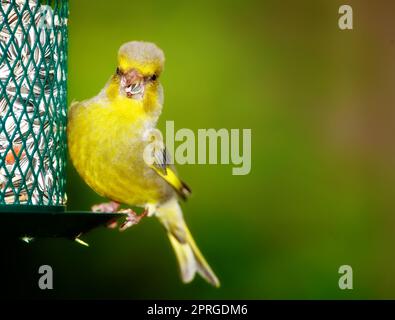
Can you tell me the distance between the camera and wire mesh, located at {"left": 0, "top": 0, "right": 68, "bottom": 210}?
444cm

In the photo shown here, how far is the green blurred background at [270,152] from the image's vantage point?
6703 millimetres

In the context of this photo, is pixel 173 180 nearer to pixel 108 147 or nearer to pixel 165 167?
pixel 165 167

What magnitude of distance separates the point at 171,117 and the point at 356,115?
124cm

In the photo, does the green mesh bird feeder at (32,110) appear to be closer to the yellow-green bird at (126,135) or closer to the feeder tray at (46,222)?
the feeder tray at (46,222)

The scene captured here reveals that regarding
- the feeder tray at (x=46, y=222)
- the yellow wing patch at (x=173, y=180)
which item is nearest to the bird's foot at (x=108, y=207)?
the yellow wing patch at (x=173, y=180)

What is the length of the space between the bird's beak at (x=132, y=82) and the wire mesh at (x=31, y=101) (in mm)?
300

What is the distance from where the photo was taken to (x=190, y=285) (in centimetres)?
688

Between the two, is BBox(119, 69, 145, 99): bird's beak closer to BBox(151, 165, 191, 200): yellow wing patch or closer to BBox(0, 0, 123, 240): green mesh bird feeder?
BBox(0, 0, 123, 240): green mesh bird feeder

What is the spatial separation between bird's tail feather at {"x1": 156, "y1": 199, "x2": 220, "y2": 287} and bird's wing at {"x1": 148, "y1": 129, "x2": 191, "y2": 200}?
0.43 metres

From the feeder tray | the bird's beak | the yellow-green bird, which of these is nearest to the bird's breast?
the yellow-green bird

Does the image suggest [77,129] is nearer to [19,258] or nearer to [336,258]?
[19,258]

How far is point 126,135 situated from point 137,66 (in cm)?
37

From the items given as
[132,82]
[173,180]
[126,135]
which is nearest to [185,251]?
[173,180]
